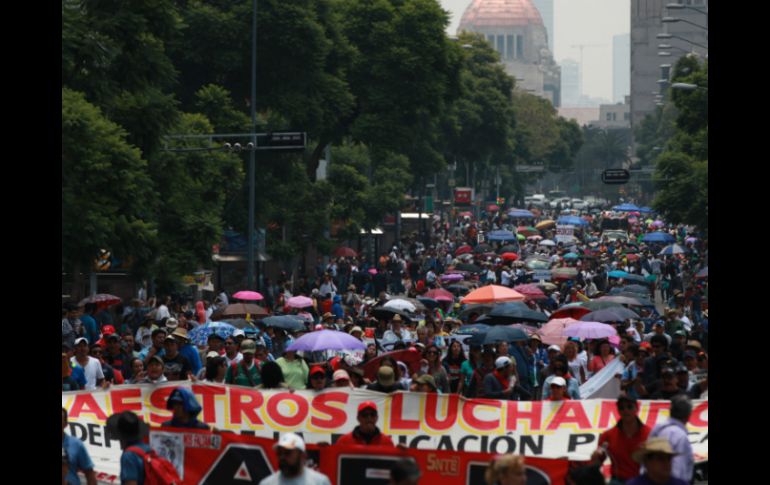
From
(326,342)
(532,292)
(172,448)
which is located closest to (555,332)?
(326,342)

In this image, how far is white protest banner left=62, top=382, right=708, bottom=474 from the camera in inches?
562

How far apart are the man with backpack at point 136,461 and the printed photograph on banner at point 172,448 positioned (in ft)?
3.62

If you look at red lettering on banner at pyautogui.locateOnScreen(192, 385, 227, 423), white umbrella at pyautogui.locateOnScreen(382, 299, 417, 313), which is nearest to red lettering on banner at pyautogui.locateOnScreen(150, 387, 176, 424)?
red lettering on banner at pyautogui.locateOnScreen(192, 385, 227, 423)

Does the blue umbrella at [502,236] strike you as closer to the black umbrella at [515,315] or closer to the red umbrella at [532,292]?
the red umbrella at [532,292]

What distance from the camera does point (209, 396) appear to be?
14.8 meters

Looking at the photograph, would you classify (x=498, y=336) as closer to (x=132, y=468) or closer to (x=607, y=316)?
(x=607, y=316)

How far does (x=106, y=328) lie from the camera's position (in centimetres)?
2353

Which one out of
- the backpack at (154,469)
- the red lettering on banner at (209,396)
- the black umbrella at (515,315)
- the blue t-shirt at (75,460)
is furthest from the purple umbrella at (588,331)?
the backpack at (154,469)

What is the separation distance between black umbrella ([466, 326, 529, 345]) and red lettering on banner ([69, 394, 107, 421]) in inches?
272

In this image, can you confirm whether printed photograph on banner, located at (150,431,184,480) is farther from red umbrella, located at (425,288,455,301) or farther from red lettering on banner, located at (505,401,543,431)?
red umbrella, located at (425,288,455,301)

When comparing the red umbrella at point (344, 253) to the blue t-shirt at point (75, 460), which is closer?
the blue t-shirt at point (75, 460)

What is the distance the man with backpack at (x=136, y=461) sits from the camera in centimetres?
1102
